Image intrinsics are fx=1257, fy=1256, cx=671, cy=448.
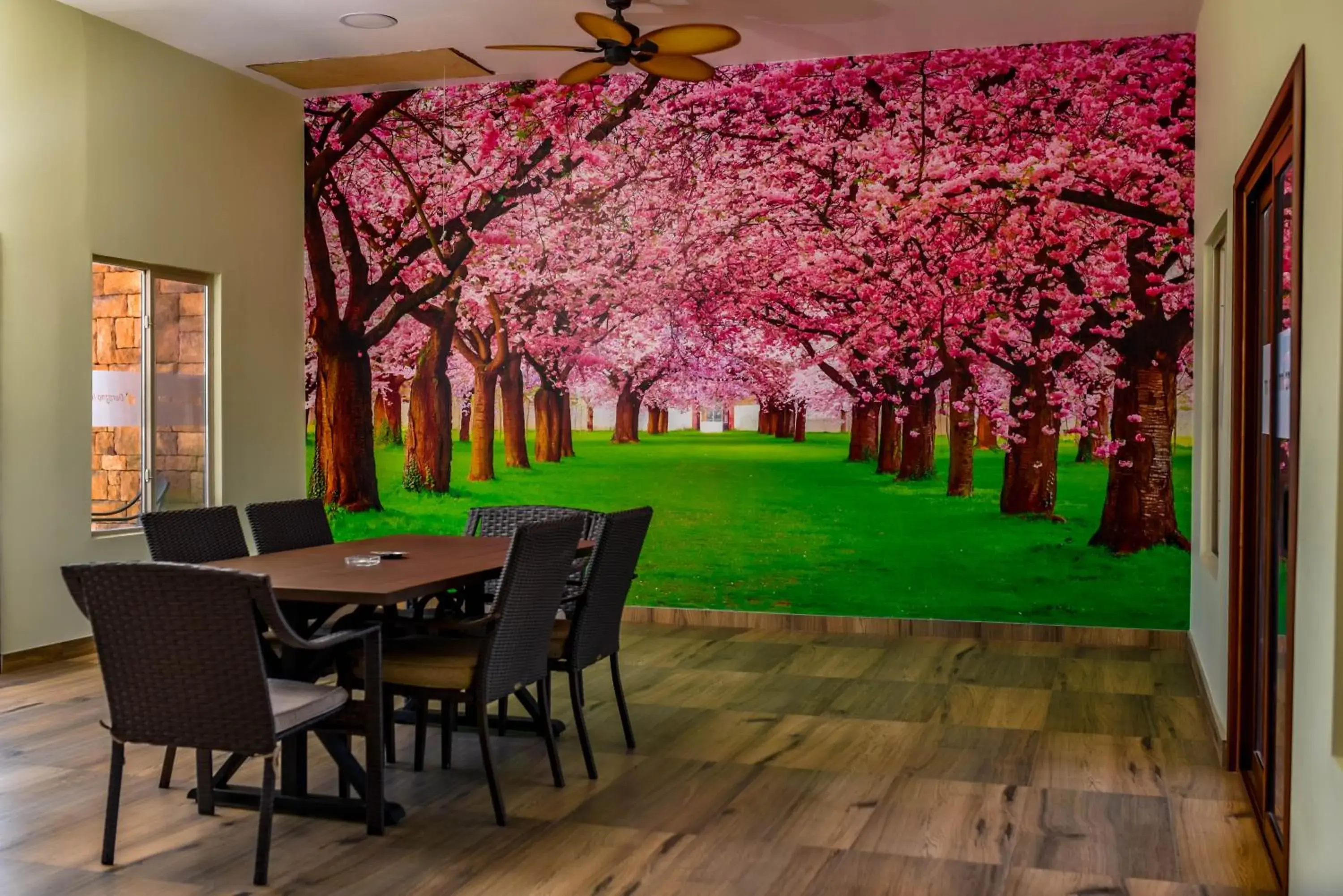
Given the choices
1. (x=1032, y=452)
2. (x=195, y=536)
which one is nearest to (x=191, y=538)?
(x=195, y=536)

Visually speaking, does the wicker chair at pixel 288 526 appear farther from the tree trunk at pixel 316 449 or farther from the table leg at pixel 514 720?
the tree trunk at pixel 316 449

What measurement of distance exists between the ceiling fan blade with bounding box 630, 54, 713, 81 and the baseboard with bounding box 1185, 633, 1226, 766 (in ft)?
11.3

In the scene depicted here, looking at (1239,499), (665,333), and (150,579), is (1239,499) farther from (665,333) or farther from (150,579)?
(665,333)

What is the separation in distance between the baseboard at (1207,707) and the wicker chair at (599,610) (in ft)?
6.81

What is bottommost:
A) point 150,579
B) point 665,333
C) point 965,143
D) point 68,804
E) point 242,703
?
point 68,804

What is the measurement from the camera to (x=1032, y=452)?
22.6 ft

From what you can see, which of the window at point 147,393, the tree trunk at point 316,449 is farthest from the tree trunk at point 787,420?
the window at point 147,393

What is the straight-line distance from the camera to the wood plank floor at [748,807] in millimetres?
3252

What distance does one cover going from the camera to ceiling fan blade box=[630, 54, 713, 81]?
5.61 m

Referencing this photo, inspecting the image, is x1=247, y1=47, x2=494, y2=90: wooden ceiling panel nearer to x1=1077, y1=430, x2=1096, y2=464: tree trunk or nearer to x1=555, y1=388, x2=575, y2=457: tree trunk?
x1=555, y1=388, x2=575, y2=457: tree trunk

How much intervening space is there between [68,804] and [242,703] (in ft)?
3.79

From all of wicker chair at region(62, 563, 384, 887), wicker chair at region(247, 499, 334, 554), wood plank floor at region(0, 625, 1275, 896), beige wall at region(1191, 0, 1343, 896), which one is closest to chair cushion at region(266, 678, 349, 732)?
wicker chair at region(62, 563, 384, 887)

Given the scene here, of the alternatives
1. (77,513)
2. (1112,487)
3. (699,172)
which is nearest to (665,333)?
(699,172)

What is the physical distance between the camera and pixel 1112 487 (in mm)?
6734
